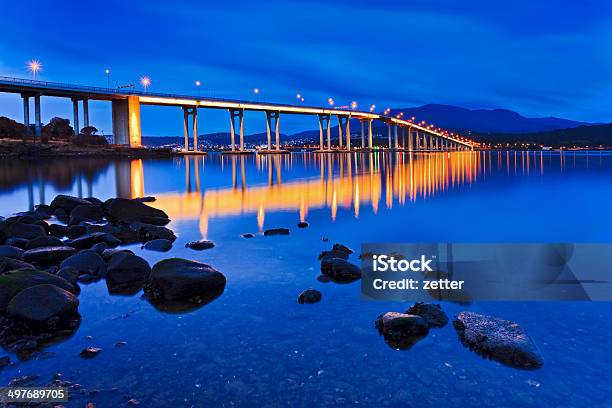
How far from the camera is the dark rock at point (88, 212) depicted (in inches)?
830

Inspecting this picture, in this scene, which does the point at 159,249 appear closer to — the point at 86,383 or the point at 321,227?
the point at 321,227

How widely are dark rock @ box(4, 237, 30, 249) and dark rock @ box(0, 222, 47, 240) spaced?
54cm

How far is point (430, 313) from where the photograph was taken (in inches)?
340

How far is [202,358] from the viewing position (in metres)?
7.30

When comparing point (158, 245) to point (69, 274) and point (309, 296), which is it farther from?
point (309, 296)

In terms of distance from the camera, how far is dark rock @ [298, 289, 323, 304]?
9789 millimetres

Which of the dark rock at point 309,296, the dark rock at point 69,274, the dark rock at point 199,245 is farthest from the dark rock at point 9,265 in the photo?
the dark rock at point 309,296

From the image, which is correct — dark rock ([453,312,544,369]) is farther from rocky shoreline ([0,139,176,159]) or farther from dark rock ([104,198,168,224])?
rocky shoreline ([0,139,176,159])

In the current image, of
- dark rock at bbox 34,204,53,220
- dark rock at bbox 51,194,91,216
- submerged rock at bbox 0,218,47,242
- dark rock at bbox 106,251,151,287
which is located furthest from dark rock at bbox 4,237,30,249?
dark rock at bbox 51,194,91,216

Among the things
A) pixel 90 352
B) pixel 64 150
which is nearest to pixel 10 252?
pixel 90 352

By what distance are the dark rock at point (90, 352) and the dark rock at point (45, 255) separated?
592cm

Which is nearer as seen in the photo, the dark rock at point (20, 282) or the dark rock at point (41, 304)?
the dark rock at point (41, 304)

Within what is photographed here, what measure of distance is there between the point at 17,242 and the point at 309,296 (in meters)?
10.1

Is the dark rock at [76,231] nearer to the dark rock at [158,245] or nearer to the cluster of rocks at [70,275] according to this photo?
the cluster of rocks at [70,275]
